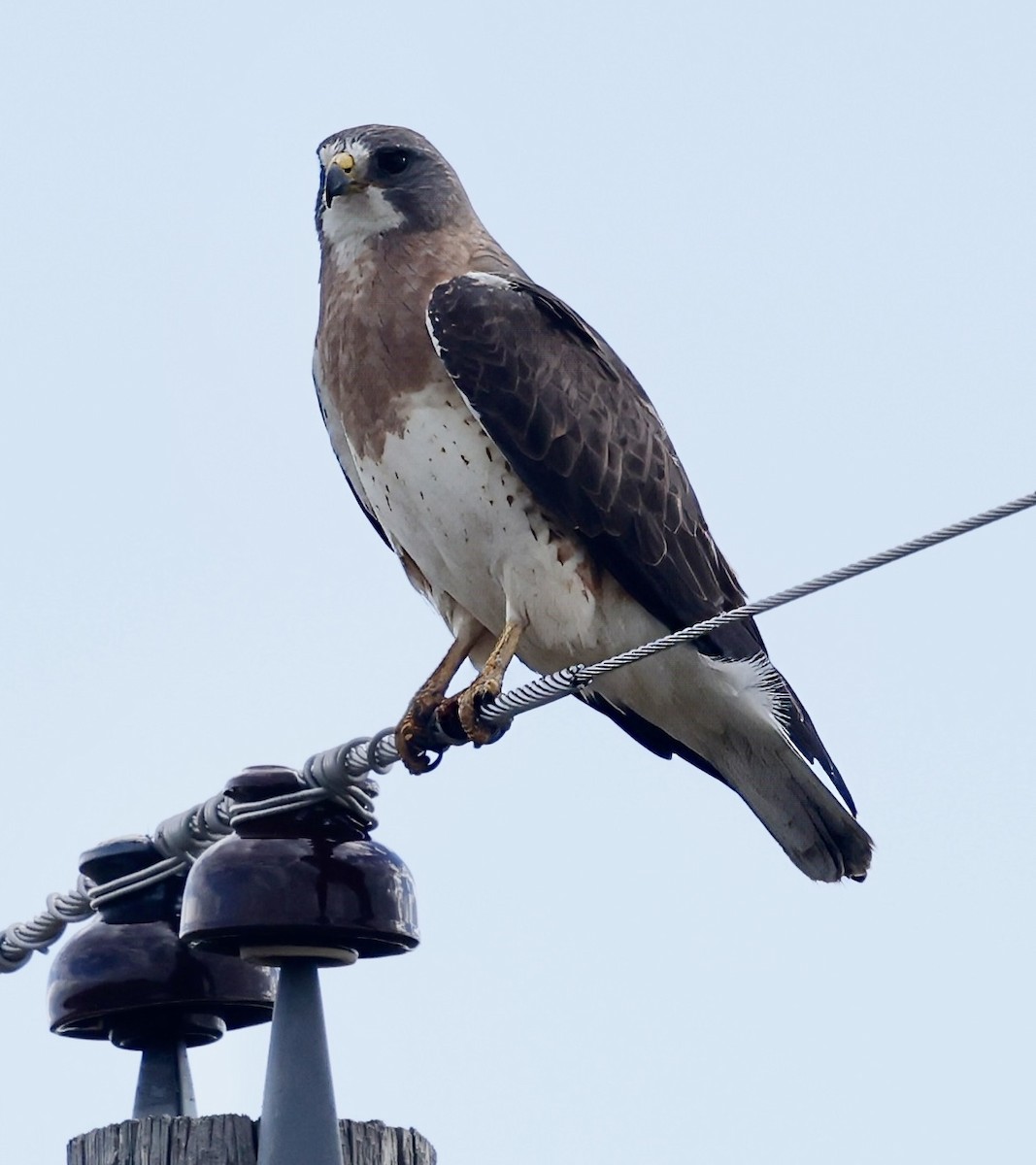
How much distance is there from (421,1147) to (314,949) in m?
0.41

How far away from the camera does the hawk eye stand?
5.86 meters

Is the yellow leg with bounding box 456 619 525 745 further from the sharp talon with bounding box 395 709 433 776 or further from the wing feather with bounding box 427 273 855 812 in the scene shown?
the wing feather with bounding box 427 273 855 812

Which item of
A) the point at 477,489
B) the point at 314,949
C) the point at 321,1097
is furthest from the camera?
the point at 477,489

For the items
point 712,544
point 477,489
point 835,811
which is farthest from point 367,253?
point 835,811

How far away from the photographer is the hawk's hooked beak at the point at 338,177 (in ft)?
18.6

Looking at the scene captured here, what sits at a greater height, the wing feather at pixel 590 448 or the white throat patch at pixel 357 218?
the white throat patch at pixel 357 218

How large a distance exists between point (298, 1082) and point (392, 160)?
3468 millimetres

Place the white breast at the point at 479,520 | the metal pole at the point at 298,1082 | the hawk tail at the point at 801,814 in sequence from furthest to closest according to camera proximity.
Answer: the hawk tail at the point at 801,814 < the white breast at the point at 479,520 < the metal pole at the point at 298,1082

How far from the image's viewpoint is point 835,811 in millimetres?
5336

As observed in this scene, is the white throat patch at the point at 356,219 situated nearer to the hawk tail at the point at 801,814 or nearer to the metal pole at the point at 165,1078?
the hawk tail at the point at 801,814

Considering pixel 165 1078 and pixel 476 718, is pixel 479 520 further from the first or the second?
pixel 165 1078

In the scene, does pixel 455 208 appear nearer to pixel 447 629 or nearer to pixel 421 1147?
pixel 447 629

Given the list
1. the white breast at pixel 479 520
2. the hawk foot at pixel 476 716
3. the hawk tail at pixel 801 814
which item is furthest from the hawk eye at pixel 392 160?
the hawk tail at pixel 801 814

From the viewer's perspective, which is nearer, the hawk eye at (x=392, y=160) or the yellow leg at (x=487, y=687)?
the yellow leg at (x=487, y=687)
